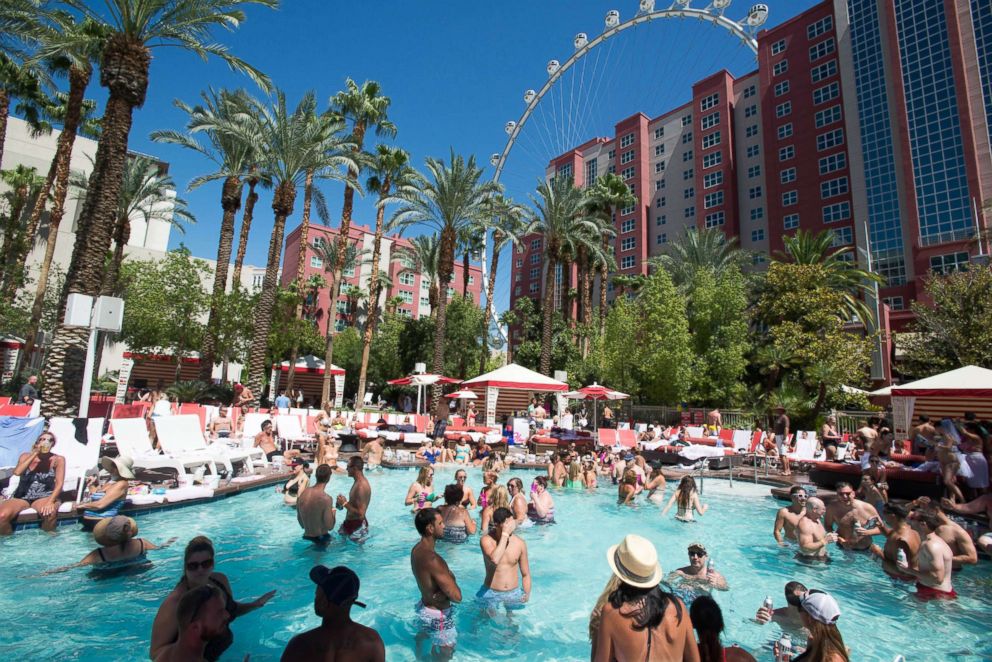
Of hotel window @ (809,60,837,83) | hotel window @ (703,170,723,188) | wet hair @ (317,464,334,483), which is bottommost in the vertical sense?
wet hair @ (317,464,334,483)

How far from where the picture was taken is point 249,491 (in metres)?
11.3

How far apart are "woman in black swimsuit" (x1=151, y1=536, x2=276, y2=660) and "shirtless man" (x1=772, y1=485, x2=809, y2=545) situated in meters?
8.12

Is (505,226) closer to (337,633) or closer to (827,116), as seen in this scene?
(827,116)

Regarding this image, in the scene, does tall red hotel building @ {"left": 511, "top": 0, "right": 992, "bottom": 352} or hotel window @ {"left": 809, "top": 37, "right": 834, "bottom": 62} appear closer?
tall red hotel building @ {"left": 511, "top": 0, "right": 992, "bottom": 352}

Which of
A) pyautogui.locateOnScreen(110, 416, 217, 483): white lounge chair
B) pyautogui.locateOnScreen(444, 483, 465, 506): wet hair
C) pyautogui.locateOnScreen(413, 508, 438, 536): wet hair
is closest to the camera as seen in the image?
pyautogui.locateOnScreen(413, 508, 438, 536): wet hair

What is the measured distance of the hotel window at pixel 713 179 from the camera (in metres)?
50.8

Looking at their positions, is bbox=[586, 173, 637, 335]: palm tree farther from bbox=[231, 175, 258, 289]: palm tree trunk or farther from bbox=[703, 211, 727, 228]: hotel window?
bbox=[231, 175, 258, 289]: palm tree trunk

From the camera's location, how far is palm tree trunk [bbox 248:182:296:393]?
21.5m

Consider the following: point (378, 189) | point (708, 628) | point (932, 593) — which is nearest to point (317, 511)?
point (708, 628)

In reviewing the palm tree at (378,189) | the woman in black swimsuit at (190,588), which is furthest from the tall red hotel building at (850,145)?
the woman in black swimsuit at (190,588)

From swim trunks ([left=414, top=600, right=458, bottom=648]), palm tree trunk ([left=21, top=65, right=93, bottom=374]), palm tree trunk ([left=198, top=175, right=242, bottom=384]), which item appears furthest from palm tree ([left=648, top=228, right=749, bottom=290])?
swim trunks ([left=414, top=600, right=458, bottom=648])

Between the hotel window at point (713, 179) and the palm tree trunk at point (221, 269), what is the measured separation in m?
43.4

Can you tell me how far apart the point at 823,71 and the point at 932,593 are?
48.8 meters

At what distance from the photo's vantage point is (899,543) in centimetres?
710
